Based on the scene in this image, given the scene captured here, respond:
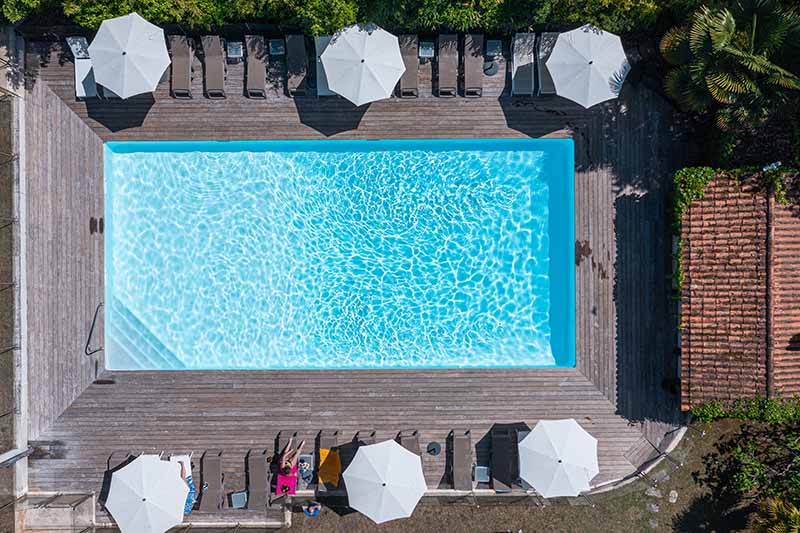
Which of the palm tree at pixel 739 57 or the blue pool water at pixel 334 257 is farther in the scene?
the blue pool water at pixel 334 257

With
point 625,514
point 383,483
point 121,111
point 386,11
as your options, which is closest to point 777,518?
point 625,514

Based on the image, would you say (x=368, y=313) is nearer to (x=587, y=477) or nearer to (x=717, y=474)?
(x=587, y=477)

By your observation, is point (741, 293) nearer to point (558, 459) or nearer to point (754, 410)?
point (754, 410)

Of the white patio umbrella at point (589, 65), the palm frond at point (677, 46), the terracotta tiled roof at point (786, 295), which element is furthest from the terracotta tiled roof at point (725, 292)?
the white patio umbrella at point (589, 65)

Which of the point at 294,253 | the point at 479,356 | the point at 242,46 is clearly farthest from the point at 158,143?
the point at 479,356

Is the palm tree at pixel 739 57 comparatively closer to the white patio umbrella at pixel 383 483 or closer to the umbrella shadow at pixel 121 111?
the white patio umbrella at pixel 383 483

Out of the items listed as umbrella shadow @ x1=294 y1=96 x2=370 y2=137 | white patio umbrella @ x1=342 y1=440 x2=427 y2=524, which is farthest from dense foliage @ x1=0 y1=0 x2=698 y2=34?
white patio umbrella @ x1=342 y1=440 x2=427 y2=524
